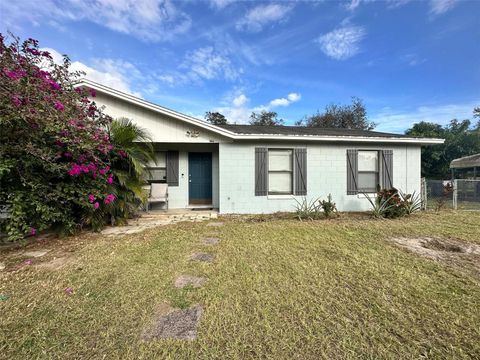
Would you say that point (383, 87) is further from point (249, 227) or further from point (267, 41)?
point (249, 227)

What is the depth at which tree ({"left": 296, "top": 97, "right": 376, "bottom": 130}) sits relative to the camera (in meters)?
21.6

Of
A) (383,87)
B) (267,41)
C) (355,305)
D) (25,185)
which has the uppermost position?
(267,41)

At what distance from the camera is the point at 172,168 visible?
8.14 meters

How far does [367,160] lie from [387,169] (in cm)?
72

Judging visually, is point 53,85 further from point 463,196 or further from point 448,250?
point 463,196

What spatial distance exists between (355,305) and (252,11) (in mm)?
9578

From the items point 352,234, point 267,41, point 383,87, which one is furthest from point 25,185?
point 383,87

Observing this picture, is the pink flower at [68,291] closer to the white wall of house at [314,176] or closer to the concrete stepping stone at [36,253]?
the concrete stepping stone at [36,253]

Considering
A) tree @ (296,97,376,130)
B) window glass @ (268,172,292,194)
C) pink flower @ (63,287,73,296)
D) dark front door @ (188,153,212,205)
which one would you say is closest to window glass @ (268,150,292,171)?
window glass @ (268,172,292,194)

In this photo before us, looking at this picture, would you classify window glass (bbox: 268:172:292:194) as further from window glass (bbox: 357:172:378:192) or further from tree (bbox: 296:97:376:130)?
tree (bbox: 296:97:376:130)

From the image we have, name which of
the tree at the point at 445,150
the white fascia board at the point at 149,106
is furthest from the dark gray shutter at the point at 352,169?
the tree at the point at 445,150

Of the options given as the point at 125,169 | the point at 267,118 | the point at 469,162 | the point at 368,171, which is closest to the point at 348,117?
the point at 267,118

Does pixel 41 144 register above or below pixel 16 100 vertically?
below

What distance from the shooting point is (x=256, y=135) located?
6.82 m
